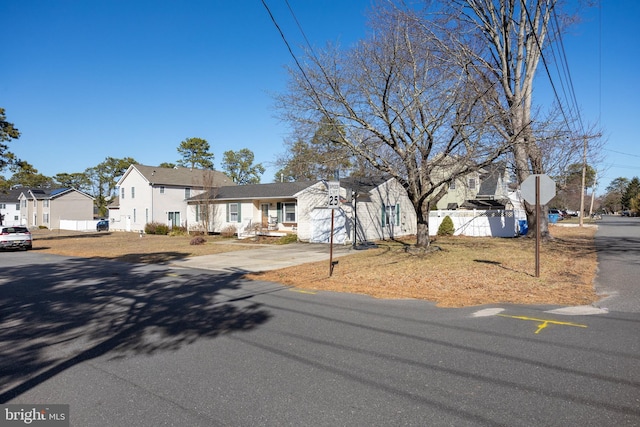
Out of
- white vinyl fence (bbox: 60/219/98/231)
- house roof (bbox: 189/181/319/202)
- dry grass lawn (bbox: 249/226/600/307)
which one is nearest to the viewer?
dry grass lawn (bbox: 249/226/600/307)

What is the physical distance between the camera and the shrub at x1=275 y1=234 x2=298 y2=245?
78.7 feet

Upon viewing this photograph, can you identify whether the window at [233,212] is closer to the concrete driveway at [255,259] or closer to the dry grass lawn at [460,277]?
the concrete driveway at [255,259]

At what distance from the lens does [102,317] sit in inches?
279

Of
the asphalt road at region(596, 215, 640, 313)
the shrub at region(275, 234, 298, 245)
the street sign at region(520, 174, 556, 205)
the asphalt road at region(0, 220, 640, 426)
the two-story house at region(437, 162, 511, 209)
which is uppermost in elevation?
the two-story house at region(437, 162, 511, 209)

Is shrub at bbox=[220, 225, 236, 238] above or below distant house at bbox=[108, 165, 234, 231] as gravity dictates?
below

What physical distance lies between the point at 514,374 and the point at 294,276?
804 centimetres

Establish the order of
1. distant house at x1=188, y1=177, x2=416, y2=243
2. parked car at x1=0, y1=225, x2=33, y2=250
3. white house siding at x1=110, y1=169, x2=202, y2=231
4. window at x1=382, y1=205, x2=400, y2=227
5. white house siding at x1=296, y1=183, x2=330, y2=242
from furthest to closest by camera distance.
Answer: white house siding at x1=110, y1=169, x2=202, y2=231, window at x1=382, y1=205, x2=400, y2=227, white house siding at x1=296, y1=183, x2=330, y2=242, distant house at x1=188, y1=177, x2=416, y2=243, parked car at x1=0, y1=225, x2=33, y2=250

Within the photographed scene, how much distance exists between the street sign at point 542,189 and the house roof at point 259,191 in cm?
1671

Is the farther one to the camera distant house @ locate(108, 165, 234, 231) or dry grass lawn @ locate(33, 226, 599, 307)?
distant house @ locate(108, 165, 234, 231)

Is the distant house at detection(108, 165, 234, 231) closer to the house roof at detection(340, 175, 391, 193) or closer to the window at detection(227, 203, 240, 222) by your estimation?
the window at detection(227, 203, 240, 222)

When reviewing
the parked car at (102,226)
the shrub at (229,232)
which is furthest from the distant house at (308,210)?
the parked car at (102,226)

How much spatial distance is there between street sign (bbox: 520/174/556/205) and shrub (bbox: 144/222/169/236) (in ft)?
101

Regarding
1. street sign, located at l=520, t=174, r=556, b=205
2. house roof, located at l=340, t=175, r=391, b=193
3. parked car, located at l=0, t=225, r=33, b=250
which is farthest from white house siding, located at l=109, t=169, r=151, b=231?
street sign, located at l=520, t=174, r=556, b=205

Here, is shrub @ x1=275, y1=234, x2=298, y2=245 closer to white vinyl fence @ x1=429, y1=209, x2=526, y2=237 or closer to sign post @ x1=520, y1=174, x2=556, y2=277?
white vinyl fence @ x1=429, y1=209, x2=526, y2=237
